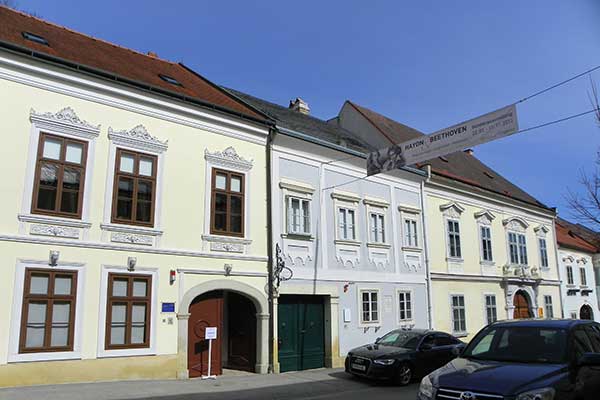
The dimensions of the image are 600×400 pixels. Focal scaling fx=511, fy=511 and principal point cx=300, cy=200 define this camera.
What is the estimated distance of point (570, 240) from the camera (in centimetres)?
3631

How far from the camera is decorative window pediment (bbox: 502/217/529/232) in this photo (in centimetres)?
2781

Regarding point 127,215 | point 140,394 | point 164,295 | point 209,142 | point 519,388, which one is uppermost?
point 209,142

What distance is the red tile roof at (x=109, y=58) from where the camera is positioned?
13383mm

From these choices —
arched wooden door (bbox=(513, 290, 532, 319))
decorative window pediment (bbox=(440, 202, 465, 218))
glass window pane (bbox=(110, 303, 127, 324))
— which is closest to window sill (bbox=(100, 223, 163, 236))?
glass window pane (bbox=(110, 303, 127, 324))

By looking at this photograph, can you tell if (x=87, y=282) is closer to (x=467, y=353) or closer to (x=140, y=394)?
(x=140, y=394)

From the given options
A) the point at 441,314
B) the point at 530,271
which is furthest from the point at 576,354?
the point at 530,271

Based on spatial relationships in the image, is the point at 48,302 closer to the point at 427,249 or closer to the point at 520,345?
the point at 520,345

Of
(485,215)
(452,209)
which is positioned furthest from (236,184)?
(485,215)

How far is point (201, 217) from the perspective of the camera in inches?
576

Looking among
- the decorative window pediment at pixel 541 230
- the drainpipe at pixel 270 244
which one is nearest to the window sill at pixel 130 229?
the drainpipe at pixel 270 244

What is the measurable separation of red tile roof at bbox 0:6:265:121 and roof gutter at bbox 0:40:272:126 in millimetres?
79

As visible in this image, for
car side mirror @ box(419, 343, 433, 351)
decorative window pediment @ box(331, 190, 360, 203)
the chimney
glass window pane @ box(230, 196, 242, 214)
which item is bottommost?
car side mirror @ box(419, 343, 433, 351)

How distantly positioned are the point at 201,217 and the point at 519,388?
10661 millimetres

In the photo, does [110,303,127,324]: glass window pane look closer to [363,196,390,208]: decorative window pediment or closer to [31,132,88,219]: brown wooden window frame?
[31,132,88,219]: brown wooden window frame
